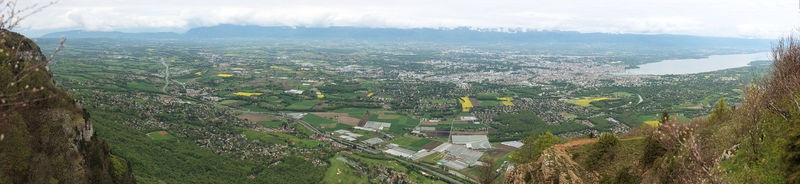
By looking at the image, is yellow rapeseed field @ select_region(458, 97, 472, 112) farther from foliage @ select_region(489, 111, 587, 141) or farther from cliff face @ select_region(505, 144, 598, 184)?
cliff face @ select_region(505, 144, 598, 184)

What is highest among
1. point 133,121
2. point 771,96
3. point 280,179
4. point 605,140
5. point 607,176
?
point 771,96

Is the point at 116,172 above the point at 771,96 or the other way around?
the other way around

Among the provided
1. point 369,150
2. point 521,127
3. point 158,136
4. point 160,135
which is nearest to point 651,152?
point 369,150

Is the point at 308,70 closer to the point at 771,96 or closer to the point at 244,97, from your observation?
the point at 244,97

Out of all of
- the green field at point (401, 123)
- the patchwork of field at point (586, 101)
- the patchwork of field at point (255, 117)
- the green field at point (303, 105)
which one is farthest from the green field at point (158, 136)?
the patchwork of field at point (586, 101)

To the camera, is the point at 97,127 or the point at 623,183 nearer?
the point at 623,183

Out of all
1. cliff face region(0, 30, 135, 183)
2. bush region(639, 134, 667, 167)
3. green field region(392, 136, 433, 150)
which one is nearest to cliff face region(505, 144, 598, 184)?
bush region(639, 134, 667, 167)

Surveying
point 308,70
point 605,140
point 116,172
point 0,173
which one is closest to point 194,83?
point 308,70

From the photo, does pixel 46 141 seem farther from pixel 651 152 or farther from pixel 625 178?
pixel 651 152
